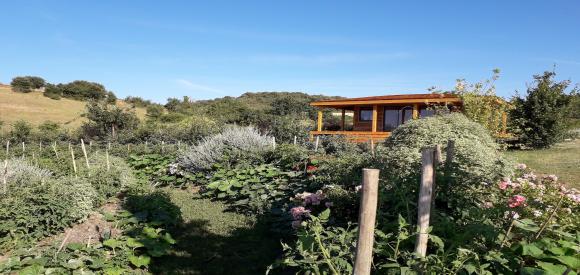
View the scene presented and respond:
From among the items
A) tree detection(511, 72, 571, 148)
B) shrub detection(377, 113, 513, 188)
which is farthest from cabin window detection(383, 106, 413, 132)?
shrub detection(377, 113, 513, 188)

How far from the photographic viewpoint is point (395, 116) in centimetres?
2194

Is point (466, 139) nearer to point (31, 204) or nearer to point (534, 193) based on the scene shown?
point (534, 193)

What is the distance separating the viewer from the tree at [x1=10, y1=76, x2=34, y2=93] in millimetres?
40750

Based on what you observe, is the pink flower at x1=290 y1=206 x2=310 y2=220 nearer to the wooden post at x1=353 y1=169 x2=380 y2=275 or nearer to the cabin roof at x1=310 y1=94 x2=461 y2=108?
the wooden post at x1=353 y1=169 x2=380 y2=275

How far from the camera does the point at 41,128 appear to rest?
941 inches

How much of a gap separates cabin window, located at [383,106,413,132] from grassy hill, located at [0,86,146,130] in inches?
836

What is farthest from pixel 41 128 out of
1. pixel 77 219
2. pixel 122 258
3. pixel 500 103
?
pixel 500 103

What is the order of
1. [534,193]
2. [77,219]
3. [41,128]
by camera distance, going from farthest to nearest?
[41,128], [77,219], [534,193]

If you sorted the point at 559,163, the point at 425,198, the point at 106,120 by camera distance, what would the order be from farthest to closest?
the point at 106,120 → the point at 559,163 → the point at 425,198

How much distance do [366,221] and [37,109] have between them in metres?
38.7

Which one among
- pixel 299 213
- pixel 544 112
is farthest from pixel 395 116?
pixel 299 213

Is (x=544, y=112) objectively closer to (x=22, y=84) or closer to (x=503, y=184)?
(x=503, y=184)

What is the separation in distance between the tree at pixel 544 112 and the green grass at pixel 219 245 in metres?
11.9

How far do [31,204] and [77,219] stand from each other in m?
0.66
